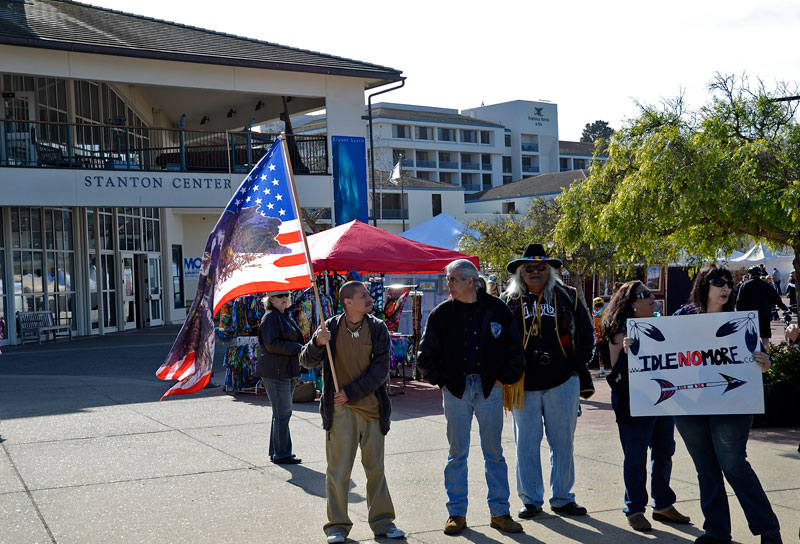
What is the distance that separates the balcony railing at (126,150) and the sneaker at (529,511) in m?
16.6

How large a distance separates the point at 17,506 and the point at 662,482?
4670 mm

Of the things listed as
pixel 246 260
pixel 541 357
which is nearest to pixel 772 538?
pixel 541 357

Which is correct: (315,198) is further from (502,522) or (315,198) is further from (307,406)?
(502,522)

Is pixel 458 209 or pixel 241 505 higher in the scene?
pixel 458 209

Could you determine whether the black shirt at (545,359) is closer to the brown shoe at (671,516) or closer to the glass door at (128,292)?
the brown shoe at (671,516)

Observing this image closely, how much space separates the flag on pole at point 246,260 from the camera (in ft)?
20.5

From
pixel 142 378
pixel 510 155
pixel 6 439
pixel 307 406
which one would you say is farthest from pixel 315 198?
pixel 510 155

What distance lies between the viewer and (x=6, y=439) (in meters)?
9.02

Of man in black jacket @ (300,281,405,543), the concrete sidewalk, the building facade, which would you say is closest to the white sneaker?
man in black jacket @ (300,281,405,543)

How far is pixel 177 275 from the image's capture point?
3106 cm

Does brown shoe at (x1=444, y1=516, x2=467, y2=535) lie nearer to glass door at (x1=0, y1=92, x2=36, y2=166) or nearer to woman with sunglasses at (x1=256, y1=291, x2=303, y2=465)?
woman with sunglasses at (x1=256, y1=291, x2=303, y2=465)

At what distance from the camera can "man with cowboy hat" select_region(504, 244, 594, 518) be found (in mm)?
6012

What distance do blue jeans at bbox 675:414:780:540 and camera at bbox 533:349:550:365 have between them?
1.00m

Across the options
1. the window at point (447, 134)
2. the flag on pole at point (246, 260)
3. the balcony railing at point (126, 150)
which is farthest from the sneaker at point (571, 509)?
the window at point (447, 134)
